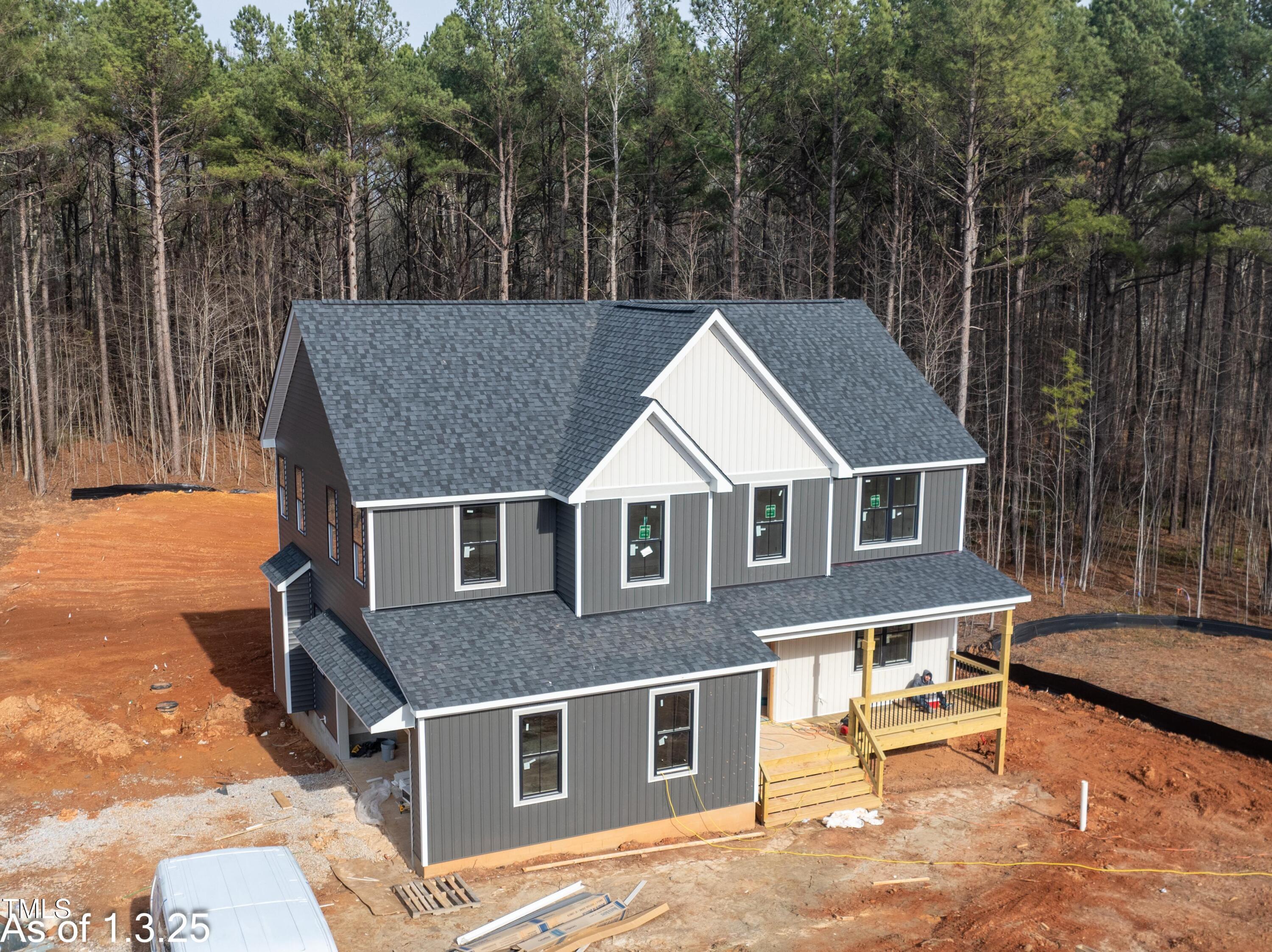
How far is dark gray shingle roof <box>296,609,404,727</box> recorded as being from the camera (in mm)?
16250

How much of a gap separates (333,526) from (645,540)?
5.90 metres

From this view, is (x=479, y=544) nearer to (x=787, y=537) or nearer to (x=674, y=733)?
(x=674, y=733)

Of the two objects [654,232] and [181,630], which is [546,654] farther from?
[654,232]

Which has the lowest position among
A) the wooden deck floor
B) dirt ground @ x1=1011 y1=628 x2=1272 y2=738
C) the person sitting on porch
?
dirt ground @ x1=1011 y1=628 x2=1272 y2=738

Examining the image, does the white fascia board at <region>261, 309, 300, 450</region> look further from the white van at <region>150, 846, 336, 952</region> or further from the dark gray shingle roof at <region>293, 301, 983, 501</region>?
the white van at <region>150, 846, 336, 952</region>

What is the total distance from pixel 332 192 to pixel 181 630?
23.0 metres

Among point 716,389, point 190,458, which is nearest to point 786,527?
point 716,389

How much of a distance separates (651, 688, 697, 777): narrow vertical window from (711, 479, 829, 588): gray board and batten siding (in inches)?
117

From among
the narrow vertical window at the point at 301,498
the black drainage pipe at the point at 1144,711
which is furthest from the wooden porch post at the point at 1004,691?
the narrow vertical window at the point at 301,498

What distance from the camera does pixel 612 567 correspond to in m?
18.4

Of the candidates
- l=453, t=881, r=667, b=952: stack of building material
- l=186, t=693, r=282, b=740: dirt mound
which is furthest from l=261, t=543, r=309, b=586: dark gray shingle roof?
l=453, t=881, r=667, b=952: stack of building material

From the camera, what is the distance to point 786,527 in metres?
20.6

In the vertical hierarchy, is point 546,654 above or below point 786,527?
below

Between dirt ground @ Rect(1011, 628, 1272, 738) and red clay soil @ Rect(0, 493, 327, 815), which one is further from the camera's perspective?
dirt ground @ Rect(1011, 628, 1272, 738)
